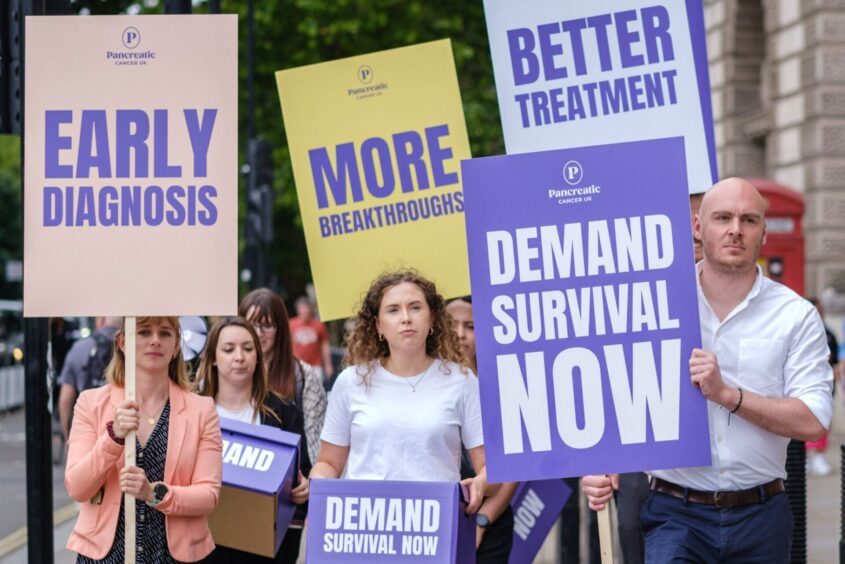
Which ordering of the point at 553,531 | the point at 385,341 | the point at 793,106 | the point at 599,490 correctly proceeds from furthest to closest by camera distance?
the point at 793,106, the point at 553,531, the point at 385,341, the point at 599,490

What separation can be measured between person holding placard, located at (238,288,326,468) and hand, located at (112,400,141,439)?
6.68 feet

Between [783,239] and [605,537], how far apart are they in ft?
40.6

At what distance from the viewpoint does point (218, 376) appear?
6.43 m

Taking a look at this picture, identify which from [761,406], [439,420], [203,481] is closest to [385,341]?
[439,420]

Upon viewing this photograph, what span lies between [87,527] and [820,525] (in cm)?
736

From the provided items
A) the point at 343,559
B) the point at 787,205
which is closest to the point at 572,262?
the point at 343,559

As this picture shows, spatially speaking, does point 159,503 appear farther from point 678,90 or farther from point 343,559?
point 678,90

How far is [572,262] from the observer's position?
4746mm

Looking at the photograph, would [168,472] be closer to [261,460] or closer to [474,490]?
[261,460]

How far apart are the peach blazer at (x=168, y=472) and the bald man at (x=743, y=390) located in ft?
4.32

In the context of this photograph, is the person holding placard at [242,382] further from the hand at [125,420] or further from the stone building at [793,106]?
the stone building at [793,106]

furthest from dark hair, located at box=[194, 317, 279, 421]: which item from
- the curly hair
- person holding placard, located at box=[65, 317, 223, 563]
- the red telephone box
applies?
the red telephone box

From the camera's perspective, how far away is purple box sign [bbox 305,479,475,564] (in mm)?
5070

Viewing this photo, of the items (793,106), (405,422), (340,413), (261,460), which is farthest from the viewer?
(793,106)
